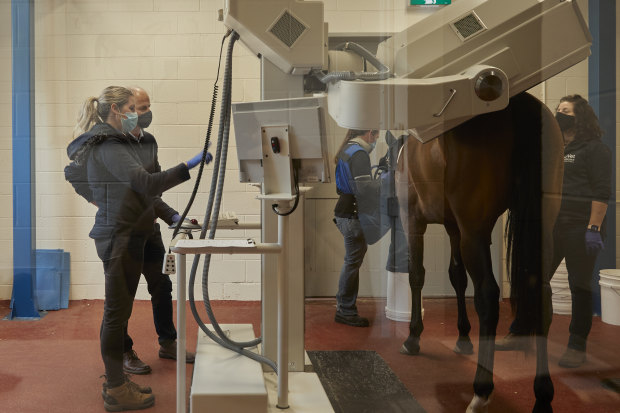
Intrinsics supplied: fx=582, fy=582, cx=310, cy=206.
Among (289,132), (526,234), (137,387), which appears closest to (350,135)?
(289,132)

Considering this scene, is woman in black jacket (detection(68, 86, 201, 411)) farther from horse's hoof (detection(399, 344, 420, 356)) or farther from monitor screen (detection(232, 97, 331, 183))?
horse's hoof (detection(399, 344, 420, 356))

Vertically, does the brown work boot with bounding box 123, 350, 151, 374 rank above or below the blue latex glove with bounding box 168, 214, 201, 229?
below

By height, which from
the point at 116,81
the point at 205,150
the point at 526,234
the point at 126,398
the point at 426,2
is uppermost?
the point at 426,2

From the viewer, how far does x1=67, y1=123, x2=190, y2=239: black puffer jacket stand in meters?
2.13

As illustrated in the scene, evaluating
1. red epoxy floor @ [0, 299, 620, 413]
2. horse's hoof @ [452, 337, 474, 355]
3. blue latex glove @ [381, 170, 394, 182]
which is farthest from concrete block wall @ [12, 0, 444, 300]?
horse's hoof @ [452, 337, 474, 355]

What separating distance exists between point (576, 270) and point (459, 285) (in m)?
0.38

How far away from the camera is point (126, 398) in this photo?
6.98ft

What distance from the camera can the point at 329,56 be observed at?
2.00m

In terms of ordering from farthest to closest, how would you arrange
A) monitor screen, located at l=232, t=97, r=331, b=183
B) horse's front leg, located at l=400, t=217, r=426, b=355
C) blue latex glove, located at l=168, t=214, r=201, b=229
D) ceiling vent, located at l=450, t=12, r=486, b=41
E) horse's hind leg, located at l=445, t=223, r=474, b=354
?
blue latex glove, located at l=168, t=214, r=201, b=229, horse's front leg, located at l=400, t=217, r=426, b=355, horse's hind leg, located at l=445, t=223, r=474, b=354, monitor screen, located at l=232, t=97, r=331, b=183, ceiling vent, located at l=450, t=12, r=486, b=41

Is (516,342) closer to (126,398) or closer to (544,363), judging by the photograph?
(544,363)

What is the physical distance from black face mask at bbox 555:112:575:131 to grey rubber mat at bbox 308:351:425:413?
3.36 ft

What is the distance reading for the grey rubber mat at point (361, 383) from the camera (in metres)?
2.05

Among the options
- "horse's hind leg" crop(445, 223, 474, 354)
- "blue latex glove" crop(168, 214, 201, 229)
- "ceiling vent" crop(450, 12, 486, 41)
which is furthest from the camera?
"blue latex glove" crop(168, 214, 201, 229)

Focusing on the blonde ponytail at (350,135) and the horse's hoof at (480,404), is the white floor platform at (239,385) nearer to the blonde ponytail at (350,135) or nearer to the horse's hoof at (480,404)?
the horse's hoof at (480,404)
